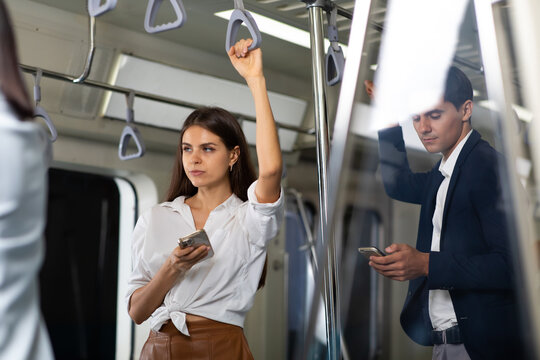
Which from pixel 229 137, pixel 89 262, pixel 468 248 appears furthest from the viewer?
pixel 89 262

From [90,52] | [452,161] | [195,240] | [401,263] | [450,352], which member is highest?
[90,52]

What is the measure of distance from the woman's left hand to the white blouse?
0.31 meters

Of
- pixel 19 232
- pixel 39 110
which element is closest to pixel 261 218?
A: pixel 19 232

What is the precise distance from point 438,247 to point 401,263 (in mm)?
110

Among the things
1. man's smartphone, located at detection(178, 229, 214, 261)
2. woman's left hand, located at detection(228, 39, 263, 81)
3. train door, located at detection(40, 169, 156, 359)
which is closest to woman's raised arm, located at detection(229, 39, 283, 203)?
woman's left hand, located at detection(228, 39, 263, 81)

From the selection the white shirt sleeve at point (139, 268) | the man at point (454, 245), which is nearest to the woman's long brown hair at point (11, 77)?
the man at point (454, 245)

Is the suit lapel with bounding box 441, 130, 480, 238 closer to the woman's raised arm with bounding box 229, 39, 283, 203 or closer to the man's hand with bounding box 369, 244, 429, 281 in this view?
the man's hand with bounding box 369, 244, 429, 281

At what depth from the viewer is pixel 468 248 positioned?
61.2 inches

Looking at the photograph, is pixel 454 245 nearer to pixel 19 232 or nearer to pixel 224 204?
pixel 224 204

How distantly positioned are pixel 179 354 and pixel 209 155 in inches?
24.7

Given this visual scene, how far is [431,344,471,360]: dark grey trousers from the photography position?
5.09 ft

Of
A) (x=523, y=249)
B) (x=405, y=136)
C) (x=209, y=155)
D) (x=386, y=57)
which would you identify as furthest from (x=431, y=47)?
(x=209, y=155)

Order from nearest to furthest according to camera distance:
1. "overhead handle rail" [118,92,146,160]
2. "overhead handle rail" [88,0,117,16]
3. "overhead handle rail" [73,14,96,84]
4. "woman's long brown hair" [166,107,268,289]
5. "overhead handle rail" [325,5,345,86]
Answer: "overhead handle rail" [88,0,117,16]
"woman's long brown hair" [166,107,268,289]
"overhead handle rail" [325,5,345,86]
"overhead handle rail" [73,14,96,84]
"overhead handle rail" [118,92,146,160]

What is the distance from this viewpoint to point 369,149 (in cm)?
165
